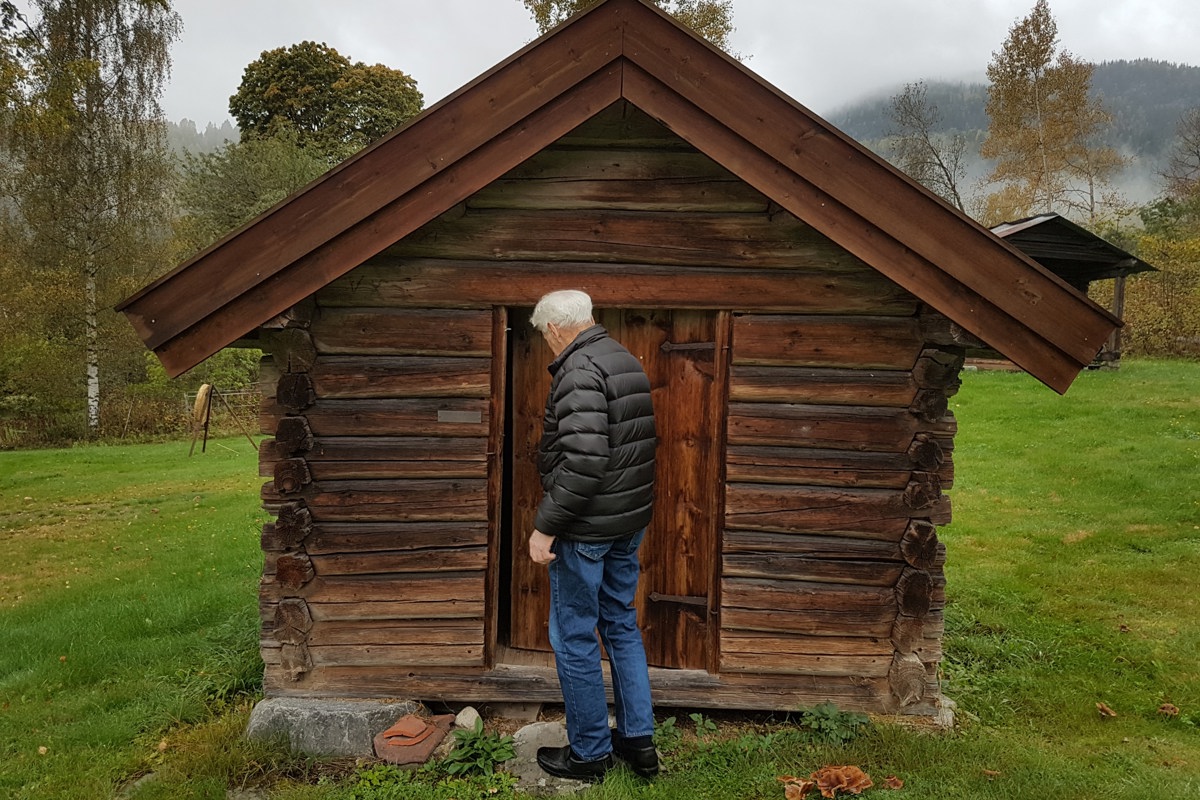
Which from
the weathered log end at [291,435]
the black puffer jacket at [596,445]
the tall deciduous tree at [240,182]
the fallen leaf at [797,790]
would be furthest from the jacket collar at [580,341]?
the tall deciduous tree at [240,182]

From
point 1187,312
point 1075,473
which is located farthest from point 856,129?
point 1075,473

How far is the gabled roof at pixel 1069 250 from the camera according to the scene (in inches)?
555

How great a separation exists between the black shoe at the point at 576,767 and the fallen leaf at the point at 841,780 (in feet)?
3.31

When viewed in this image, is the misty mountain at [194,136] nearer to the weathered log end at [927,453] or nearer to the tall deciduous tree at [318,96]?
the tall deciduous tree at [318,96]

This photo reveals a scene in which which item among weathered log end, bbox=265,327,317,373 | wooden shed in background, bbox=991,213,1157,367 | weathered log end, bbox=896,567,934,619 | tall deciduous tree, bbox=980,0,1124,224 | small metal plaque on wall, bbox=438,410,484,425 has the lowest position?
weathered log end, bbox=896,567,934,619

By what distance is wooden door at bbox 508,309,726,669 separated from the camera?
4348 mm

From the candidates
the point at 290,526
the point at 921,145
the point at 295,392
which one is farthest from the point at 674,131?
the point at 921,145

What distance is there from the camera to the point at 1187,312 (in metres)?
22.1

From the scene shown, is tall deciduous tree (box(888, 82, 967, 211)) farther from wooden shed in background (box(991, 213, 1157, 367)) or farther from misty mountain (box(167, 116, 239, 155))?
misty mountain (box(167, 116, 239, 155))

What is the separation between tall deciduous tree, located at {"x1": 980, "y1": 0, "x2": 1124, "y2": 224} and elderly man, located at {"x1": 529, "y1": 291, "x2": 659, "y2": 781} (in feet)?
108

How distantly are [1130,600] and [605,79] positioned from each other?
20.9 feet

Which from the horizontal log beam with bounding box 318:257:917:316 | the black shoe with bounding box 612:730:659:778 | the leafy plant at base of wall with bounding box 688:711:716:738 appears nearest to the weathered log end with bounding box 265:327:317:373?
the horizontal log beam with bounding box 318:257:917:316

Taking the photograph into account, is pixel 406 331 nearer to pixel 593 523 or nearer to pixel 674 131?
pixel 593 523

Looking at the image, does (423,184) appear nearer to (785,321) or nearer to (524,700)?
Answer: (785,321)
